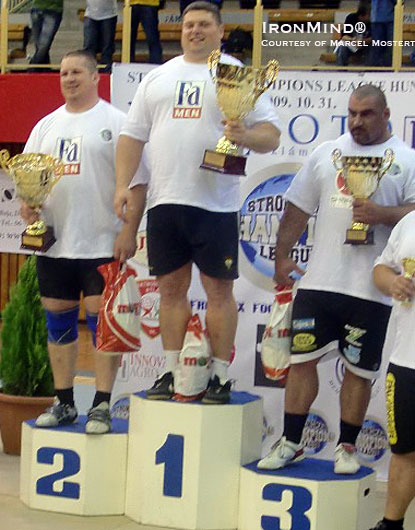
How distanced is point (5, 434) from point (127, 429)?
134 cm

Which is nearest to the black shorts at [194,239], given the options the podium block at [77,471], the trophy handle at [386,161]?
the trophy handle at [386,161]

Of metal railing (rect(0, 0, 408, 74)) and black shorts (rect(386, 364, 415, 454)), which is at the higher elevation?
metal railing (rect(0, 0, 408, 74))

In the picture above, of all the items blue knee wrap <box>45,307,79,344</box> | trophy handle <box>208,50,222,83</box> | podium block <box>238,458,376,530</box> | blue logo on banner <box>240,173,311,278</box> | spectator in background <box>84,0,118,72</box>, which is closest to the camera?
podium block <box>238,458,376,530</box>

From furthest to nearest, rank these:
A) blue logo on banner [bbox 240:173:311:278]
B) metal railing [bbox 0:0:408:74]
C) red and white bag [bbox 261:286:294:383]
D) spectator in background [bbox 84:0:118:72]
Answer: spectator in background [bbox 84:0:118:72] < metal railing [bbox 0:0:408:74] < blue logo on banner [bbox 240:173:311:278] < red and white bag [bbox 261:286:294:383]

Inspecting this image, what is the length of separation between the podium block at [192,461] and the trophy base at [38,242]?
84 cm

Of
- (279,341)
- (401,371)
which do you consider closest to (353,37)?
(279,341)

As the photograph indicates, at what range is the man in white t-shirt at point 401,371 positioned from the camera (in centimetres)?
388

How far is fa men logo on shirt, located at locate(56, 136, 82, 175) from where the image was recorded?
4.79 m

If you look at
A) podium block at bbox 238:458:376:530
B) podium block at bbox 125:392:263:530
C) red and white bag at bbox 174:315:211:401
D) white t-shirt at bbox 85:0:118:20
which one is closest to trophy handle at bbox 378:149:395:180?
red and white bag at bbox 174:315:211:401

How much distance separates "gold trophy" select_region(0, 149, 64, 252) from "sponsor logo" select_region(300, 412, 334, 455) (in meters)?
1.71

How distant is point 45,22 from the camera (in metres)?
→ 10.5

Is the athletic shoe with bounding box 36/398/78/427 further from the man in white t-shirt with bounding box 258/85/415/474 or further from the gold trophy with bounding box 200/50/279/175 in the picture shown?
the gold trophy with bounding box 200/50/279/175

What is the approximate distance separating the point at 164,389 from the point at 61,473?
0.60 meters

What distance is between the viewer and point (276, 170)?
5.66m
